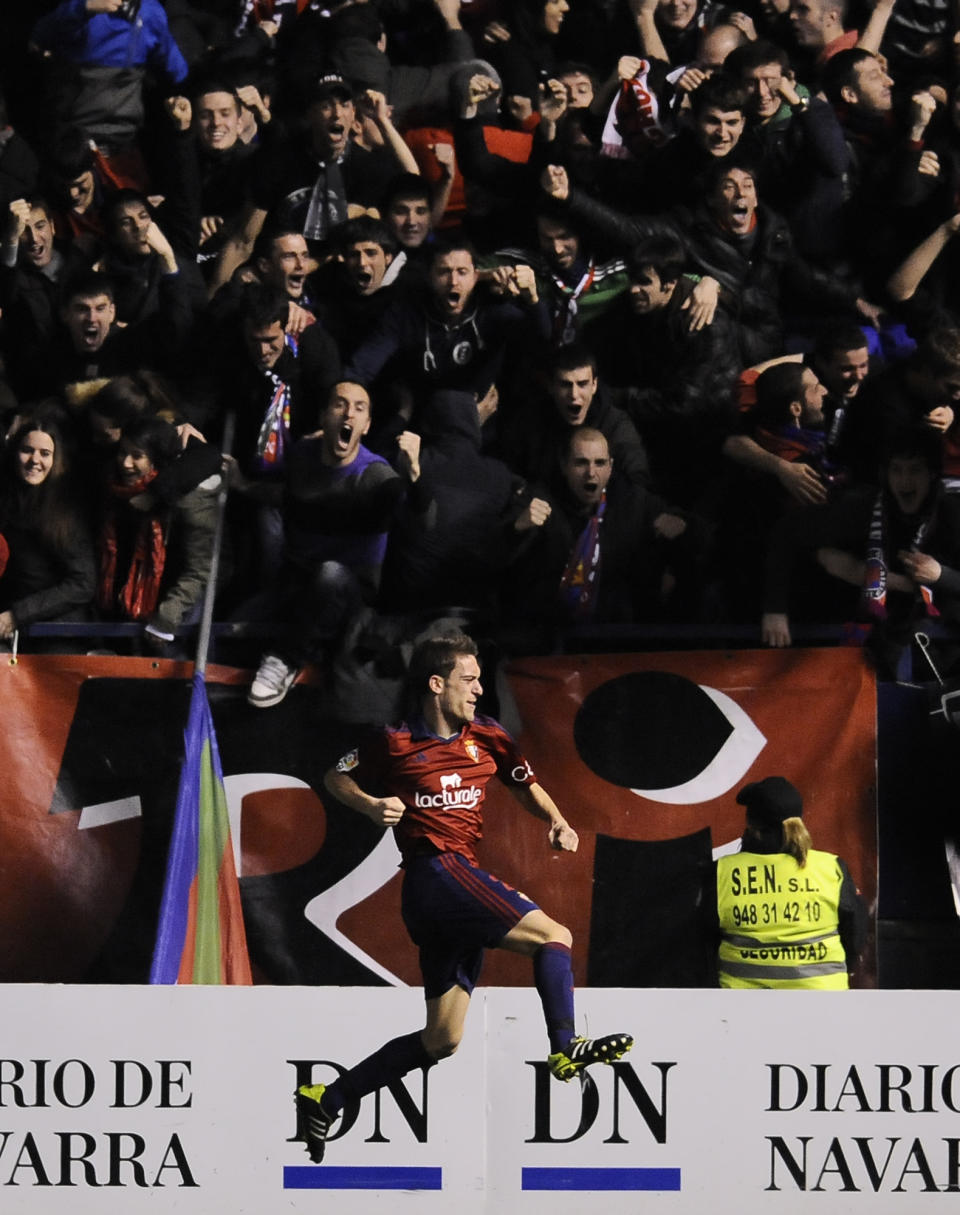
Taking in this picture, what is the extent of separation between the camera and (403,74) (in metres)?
9.06

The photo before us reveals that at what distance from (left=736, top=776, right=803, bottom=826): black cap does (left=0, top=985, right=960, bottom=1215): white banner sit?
2.07 ft

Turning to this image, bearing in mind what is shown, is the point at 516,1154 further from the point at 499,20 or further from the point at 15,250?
the point at 499,20

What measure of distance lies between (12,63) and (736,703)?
5215mm

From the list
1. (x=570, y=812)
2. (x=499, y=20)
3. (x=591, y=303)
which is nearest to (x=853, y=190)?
(x=591, y=303)

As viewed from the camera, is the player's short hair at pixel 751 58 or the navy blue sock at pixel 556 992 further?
the player's short hair at pixel 751 58

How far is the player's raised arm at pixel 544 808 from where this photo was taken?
6.57m

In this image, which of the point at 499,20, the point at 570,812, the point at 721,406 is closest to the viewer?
the point at 570,812

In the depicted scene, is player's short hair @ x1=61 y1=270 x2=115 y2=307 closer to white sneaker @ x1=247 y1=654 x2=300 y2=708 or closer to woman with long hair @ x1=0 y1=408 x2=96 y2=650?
woman with long hair @ x1=0 y1=408 x2=96 y2=650

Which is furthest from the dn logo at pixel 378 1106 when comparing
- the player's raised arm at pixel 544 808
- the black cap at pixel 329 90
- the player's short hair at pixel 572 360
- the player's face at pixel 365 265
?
the black cap at pixel 329 90

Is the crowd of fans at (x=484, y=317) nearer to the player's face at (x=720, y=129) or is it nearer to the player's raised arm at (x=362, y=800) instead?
the player's face at (x=720, y=129)

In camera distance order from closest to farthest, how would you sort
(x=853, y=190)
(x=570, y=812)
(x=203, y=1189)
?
(x=203, y=1189)
(x=570, y=812)
(x=853, y=190)

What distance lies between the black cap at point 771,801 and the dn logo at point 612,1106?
93 cm

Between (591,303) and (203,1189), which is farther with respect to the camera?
(591,303)

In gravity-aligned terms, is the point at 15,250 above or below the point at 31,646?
above
